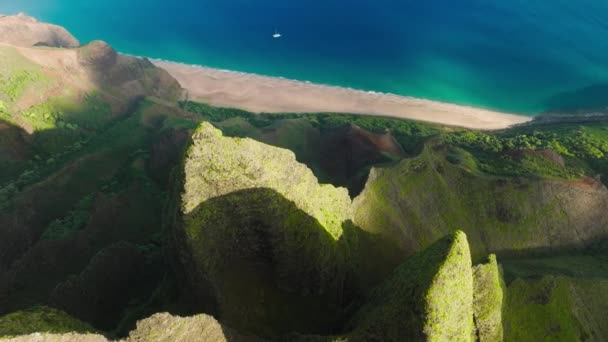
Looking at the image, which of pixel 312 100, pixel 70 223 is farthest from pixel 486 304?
pixel 312 100

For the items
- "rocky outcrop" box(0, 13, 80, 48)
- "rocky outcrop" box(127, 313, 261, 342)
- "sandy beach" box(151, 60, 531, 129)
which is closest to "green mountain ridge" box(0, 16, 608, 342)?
"rocky outcrop" box(127, 313, 261, 342)

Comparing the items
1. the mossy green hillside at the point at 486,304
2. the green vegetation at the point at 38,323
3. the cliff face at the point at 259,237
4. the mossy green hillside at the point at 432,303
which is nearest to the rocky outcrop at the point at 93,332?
the green vegetation at the point at 38,323

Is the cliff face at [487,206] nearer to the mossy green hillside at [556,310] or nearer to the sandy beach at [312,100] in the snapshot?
the mossy green hillside at [556,310]

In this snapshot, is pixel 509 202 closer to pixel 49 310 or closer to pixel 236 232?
pixel 236 232

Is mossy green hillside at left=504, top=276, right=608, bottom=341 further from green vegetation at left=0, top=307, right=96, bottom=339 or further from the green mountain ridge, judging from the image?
green vegetation at left=0, top=307, right=96, bottom=339

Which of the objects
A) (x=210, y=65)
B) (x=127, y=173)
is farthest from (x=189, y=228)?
(x=210, y=65)

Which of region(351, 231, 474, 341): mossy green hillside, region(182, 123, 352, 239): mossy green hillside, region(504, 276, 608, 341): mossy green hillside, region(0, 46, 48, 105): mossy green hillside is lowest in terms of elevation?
region(504, 276, 608, 341): mossy green hillside
